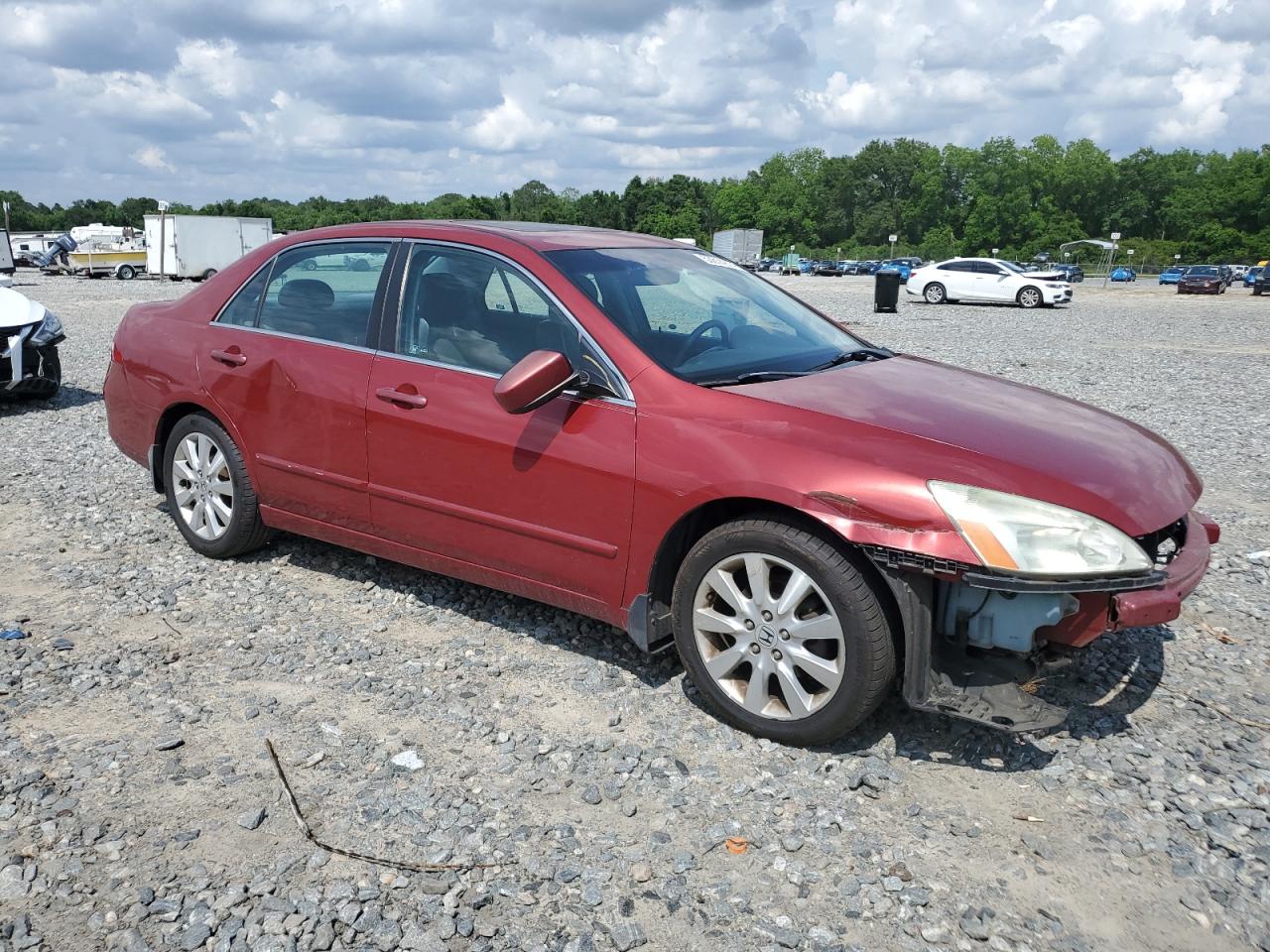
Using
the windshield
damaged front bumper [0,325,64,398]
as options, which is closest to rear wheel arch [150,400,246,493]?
the windshield

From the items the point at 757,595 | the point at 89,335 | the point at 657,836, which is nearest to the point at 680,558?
the point at 757,595

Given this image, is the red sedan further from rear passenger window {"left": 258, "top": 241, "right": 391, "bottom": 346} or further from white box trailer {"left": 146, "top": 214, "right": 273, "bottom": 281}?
white box trailer {"left": 146, "top": 214, "right": 273, "bottom": 281}

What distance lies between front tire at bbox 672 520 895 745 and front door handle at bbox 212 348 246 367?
8.31 feet

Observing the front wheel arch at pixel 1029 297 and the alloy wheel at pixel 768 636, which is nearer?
the alloy wheel at pixel 768 636

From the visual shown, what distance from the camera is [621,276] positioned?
4.27 metres

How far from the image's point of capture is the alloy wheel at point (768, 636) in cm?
334

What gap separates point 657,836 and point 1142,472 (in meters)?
2.00

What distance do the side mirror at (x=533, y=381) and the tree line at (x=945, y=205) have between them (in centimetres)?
8831

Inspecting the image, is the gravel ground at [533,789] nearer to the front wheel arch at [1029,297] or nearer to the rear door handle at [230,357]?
the rear door handle at [230,357]

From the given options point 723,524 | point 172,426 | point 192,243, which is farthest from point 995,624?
point 192,243

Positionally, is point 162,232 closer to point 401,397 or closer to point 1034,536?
point 401,397

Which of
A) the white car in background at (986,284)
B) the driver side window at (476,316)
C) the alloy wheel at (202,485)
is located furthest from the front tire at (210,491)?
the white car in background at (986,284)

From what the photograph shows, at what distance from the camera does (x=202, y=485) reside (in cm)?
521

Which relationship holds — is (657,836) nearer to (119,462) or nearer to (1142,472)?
(1142,472)
